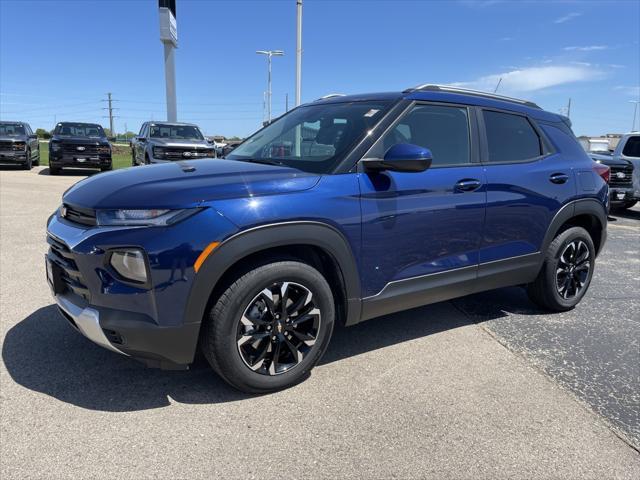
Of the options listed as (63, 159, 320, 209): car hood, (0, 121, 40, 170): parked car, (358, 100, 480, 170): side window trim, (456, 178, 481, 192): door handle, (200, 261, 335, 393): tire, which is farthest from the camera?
(0, 121, 40, 170): parked car

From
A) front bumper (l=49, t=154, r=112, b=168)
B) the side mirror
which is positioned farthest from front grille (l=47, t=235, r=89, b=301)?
front bumper (l=49, t=154, r=112, b=168)

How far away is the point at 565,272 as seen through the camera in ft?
14.5

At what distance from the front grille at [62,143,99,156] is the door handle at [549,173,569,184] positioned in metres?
16.2

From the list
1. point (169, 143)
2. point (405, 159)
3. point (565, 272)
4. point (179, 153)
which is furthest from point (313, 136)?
point (169, 143)

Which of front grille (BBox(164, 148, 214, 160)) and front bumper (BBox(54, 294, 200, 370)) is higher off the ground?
front grille (BBox(164, 148, 214, 160))

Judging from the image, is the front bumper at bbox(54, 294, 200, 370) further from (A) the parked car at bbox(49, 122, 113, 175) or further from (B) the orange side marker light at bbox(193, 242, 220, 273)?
(A) the parked car at bbox(49, 122, 113, 175)

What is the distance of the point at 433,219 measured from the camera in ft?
10.8

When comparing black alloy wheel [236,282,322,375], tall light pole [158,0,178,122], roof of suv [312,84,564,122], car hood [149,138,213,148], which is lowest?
black alloy wheel [236,282,322,375]

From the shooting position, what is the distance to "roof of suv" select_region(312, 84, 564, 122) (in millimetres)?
3508

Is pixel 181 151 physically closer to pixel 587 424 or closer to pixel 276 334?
pixel 276 334

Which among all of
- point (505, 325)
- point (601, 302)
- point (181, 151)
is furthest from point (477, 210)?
point (181, 151)

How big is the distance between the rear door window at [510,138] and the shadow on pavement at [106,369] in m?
1.51

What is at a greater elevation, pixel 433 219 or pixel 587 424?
pixel 433 219

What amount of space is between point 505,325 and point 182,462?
293 centimetres
